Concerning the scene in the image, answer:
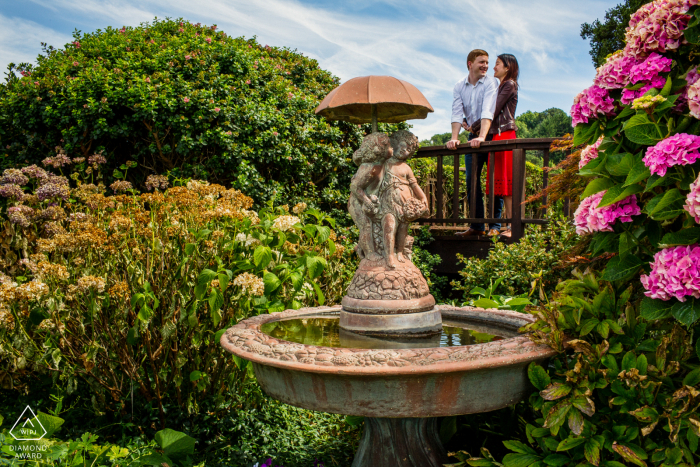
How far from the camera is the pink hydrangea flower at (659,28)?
6.16 ft

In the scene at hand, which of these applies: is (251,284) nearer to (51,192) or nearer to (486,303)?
(486,303)

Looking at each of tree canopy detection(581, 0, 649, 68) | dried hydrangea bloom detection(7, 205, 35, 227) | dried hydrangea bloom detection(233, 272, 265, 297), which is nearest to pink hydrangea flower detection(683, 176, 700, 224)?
dried hydrangea bloom detection(233, 272, 265, 297)

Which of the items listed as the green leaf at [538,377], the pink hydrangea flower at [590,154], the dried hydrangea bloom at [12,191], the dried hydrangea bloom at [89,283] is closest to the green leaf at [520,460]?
the green leaf at [538,377]

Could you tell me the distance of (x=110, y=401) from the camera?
10.9 feet

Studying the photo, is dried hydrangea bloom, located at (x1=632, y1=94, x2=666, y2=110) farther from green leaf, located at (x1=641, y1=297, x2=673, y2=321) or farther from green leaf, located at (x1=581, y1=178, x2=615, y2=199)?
green leaf, located at (x1=641, y1=297, x2=673, y2=321)

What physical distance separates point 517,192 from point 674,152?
13.2 ft

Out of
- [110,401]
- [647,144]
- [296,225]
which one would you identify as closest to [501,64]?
[296,225]

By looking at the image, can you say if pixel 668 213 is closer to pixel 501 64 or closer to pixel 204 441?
pixel 204 441

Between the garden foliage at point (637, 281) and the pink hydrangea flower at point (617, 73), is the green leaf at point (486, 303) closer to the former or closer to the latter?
the garden foliage at point (637, 281)

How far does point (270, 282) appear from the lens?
3.03 metres

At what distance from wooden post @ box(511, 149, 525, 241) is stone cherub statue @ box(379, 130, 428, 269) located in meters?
3.03

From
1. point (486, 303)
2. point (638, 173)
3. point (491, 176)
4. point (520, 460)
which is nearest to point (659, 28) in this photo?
point (638, 173)

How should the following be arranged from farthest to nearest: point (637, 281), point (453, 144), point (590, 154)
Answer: point (453, 144), point (590, 154), point (637, 281)

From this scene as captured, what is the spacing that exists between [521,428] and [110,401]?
8.52ft
